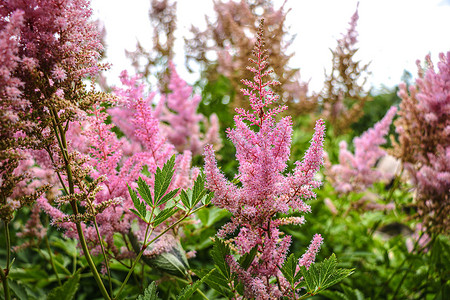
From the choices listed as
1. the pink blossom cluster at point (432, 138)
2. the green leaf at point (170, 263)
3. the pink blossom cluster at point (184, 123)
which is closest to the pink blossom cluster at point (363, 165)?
the pink blossom cluster at point (432, 138)

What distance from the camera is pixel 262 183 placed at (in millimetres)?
605

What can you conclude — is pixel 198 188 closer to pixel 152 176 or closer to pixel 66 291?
pixel 152 176

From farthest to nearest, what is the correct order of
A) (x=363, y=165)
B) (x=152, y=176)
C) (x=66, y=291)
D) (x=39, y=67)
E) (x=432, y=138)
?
(x=363, y=165) < (x=432, y=138) < (x=152, y=176) < (x=66, y=291) < (x=39, y=67)

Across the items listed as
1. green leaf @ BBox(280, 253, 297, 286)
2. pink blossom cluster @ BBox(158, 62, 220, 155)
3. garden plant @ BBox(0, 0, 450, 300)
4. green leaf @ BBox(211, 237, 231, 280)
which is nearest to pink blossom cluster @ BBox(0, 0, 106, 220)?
garden plant @ BBox(0, 0, 450, 300)

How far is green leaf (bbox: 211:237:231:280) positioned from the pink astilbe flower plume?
0.01 meters

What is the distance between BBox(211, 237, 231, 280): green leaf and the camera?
63cm

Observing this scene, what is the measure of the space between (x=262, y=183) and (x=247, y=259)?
0.50ft

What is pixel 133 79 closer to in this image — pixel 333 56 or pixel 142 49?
pixel 333 56

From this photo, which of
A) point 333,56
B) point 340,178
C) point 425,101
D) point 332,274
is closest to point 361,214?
point 340,178

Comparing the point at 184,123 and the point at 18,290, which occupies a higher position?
the point at 184,123

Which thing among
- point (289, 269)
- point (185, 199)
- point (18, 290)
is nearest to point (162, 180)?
point (185, 199)

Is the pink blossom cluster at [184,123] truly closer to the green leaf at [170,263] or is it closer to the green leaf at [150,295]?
the green leaf at [170,263]

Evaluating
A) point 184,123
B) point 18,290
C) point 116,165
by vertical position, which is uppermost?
point 184,123

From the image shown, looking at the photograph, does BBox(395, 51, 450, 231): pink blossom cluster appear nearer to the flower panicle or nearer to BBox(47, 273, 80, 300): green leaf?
the flower panicle
